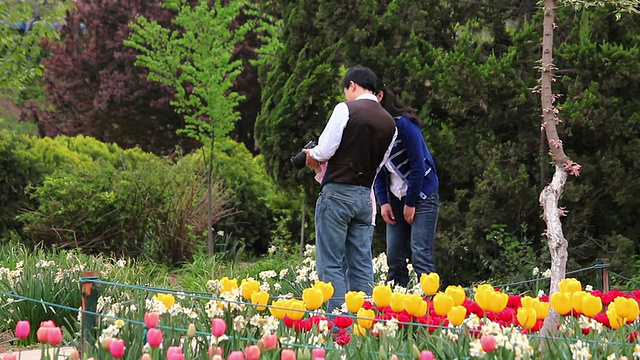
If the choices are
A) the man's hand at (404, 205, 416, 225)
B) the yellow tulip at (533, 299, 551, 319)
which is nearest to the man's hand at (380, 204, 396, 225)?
the man's hand at (404, 205, 416, 225)

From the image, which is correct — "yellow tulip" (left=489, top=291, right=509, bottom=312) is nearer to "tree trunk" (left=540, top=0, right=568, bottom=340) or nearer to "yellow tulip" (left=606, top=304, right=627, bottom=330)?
"tree trunk" (left=540, top=0, right=568, bottom=340)

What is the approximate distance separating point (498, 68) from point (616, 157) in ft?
3.69

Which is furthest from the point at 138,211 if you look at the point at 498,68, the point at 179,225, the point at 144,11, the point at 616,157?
the point at 144,11

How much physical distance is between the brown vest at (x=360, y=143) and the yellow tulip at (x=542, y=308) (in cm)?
161

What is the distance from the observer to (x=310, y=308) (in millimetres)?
3771

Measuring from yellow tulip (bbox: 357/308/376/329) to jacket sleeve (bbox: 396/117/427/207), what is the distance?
2.01 meters

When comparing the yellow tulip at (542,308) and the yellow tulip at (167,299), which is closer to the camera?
the yellow tulip at (542,308)

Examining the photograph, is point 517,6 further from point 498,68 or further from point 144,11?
point 144,11

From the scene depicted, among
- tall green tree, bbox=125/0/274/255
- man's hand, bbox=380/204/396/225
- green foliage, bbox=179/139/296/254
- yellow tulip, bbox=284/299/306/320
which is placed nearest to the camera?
yellow tulip, bbox=284/299/306/320

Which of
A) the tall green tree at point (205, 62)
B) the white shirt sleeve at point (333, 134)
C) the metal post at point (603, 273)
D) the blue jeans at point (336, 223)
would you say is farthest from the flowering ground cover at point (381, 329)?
the tall green tree at point (205, 62)

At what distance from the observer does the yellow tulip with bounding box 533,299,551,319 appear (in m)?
3.54

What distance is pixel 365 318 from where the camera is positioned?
3391 millimetres

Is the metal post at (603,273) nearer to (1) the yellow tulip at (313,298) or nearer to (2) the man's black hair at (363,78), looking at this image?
(2) the man's black hair at (363,78)

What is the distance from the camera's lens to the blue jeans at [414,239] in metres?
5.69
